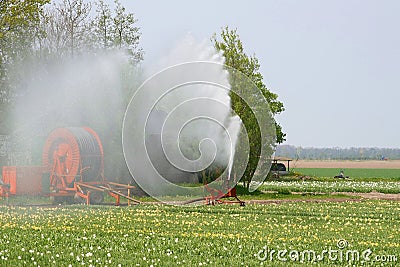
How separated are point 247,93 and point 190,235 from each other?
20437 mm

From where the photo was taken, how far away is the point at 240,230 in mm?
16719

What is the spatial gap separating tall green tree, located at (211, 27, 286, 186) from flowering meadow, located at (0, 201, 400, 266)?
1134cm

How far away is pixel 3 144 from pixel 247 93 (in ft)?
47.4

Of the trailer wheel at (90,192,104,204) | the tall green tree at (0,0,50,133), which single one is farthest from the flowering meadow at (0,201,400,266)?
the tall green tree at (0,0,50,133)

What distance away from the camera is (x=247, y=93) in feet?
115

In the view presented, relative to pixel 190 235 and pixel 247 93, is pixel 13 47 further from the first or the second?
pixel 190 235

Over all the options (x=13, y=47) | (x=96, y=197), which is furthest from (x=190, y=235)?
(x=13, y=47)

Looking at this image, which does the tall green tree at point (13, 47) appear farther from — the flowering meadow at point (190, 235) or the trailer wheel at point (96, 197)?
the flowering meadow at point (190, 235)

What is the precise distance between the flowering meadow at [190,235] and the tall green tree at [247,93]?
37.2ft

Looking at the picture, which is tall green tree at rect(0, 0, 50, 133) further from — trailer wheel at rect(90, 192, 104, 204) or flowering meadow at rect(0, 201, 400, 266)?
flowering meadow at rect(0, 201, 400, 266)

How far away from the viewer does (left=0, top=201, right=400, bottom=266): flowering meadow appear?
1183 centimetres

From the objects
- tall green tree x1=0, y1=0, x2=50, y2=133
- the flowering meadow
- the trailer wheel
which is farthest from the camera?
tall green tree x1=0, y1=0, x2=50, y2=133

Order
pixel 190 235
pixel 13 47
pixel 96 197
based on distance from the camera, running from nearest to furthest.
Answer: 1. pixel 190 235
2. pixel 96 197
3. pixel 13 47

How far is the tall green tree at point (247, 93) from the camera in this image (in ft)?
113
